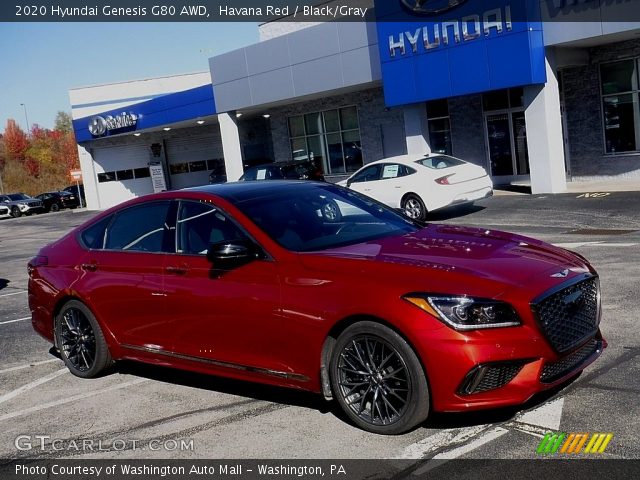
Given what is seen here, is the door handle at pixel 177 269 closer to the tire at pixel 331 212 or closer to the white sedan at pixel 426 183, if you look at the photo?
the tire at pixel 331 212

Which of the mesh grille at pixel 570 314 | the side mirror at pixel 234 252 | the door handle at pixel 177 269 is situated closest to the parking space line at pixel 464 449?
the mesh grille at pixel 570 314

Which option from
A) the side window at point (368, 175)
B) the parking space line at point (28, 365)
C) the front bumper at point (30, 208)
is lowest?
the parking space line at point (28, 365)

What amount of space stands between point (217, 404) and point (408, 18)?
62.7ft

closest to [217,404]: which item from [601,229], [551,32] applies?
[601,229]

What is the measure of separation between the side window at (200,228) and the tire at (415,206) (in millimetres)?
11806

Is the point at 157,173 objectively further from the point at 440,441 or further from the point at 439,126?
the point at 440,441

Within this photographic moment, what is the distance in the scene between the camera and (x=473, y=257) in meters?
4.91

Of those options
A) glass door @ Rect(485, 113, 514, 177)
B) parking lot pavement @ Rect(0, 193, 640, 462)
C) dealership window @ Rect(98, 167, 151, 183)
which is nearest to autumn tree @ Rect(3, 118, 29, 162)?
dealership window @ Rect(98, 167, 151, 183)

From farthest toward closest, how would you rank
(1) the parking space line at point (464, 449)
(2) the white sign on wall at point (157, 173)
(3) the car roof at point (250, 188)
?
(2) the white sign on wall at point (157, 173) < (3) the car roof at point (250, 188) < (1) the parking space line at point (464, 449)

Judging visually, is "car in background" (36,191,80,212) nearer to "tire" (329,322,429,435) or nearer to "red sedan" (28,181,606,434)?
"red sedan" (28,181,606,434)

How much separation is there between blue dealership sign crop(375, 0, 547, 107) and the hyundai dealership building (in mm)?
36

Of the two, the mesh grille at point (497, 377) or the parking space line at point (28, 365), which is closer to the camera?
the mesh grille at point (497, 377)

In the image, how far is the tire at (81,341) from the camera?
6.62 metres

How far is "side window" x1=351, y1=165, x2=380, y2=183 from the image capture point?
18688 millimetres
